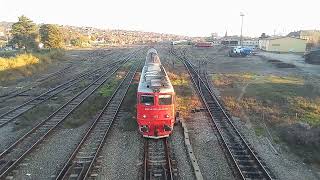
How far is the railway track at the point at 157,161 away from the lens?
513 inches

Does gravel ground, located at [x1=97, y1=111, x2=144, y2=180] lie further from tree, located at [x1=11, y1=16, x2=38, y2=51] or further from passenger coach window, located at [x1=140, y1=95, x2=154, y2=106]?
tree, located at [x1=11, y1=16, x2=38, y2=51]

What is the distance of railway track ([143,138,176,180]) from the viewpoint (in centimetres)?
1303

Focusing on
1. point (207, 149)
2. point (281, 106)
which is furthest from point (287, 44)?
point (207, 149)

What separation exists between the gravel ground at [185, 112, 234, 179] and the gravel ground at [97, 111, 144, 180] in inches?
102

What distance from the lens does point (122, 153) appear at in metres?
15.4

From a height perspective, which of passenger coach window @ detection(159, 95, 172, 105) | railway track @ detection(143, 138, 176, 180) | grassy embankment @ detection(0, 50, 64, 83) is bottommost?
railway track @ detection(143, 138, 176, 180)

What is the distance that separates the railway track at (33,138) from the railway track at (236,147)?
8.84 meters

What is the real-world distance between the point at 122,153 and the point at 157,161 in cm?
187

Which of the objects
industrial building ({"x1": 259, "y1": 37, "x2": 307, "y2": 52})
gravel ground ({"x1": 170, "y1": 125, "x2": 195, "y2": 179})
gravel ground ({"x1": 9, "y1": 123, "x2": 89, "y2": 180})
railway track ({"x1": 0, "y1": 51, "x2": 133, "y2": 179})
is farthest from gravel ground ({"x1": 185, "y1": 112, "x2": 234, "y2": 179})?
industrial building ({"x1": 259, "y1": 37, "x2": 307, "y2": 52})

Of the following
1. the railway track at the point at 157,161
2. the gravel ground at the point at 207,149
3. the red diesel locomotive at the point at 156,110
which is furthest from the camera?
the red diesel locomotive at the point at 156,110

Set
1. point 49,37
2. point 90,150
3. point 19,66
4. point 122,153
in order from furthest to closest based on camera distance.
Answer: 1. point 49,37
2. point 19,66
3. point 90,150
4. point 122,153

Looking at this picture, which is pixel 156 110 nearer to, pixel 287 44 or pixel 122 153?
pixel 122 153

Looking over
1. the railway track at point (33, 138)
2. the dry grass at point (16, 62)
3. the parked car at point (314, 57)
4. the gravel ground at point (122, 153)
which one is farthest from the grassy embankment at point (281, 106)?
the dry grass at point (16, 62)

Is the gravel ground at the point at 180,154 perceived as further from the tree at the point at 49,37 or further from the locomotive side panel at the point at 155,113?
the tree at the point at 49,37
